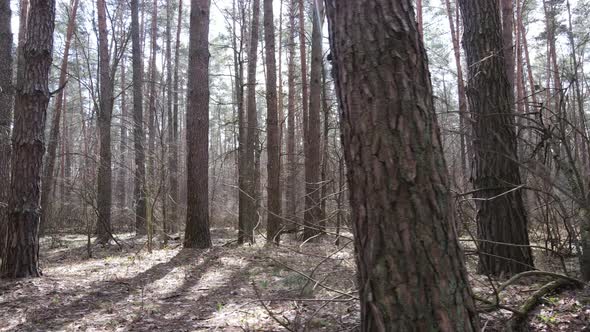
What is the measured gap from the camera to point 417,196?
6.05 ft

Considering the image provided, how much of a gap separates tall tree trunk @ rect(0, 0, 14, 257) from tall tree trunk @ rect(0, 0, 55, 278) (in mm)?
1482

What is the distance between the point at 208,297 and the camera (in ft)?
16.7

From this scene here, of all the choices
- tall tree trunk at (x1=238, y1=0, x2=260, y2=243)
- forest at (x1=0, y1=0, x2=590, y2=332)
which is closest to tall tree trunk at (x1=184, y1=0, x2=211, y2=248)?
forest at (x1=0, y1=0, x2=590, y2=332)

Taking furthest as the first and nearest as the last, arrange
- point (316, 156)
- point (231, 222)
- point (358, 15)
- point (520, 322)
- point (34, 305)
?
point (231, 222) < point (316, 156) < point (34, 305) < point (520, 322) < point (358, 15)

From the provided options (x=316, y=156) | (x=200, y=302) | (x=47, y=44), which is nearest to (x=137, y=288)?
(x=200, y=302)

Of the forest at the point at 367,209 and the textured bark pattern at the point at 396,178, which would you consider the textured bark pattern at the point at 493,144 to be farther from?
the textured bark pattern at the point at 396,178

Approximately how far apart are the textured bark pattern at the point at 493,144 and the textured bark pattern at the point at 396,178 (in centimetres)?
265

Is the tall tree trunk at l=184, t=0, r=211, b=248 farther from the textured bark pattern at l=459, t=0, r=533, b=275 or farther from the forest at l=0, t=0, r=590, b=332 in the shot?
the textured bark pattern at l=459, t=0, r=533, b=275

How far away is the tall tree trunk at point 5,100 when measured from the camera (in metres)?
7.21

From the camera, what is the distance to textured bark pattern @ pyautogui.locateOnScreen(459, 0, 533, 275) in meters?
4.36

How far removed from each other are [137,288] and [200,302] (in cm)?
124

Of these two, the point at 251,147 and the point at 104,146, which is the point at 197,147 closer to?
the point at 251,147

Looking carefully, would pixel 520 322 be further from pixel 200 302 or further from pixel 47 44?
pixel 47 44

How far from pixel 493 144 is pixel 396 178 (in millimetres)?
3049
